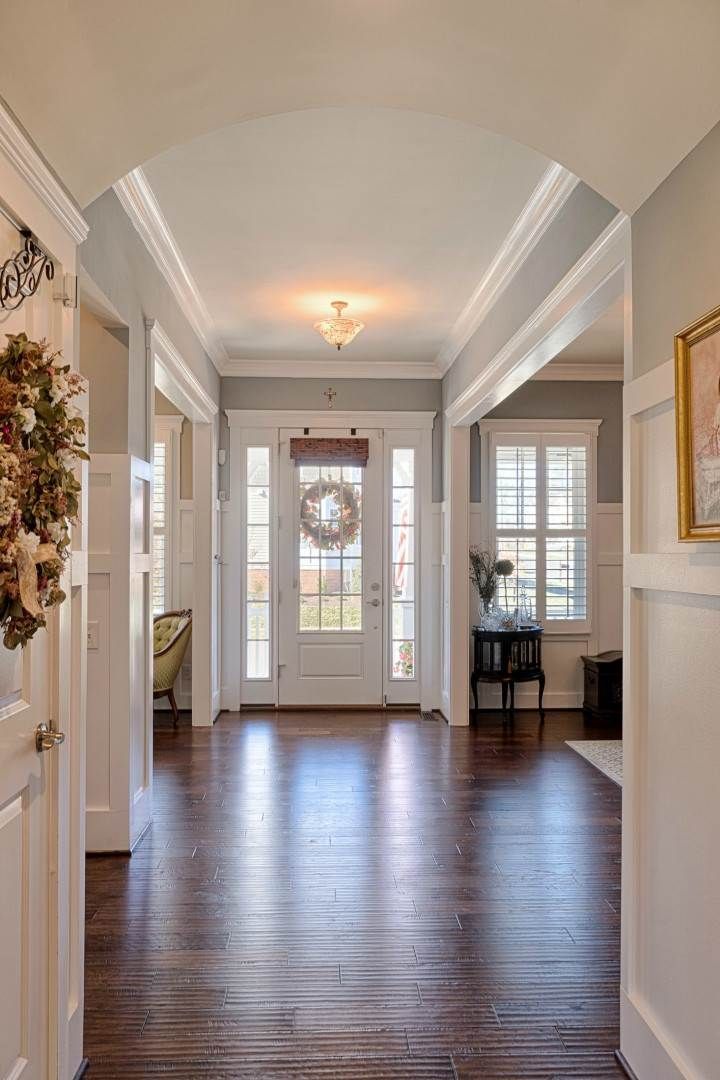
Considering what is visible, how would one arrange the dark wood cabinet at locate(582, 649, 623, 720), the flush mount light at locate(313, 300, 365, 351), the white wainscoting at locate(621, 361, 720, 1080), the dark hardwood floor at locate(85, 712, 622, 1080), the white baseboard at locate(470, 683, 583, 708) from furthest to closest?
1. the white baseboard at locate(470, 683, 583, 708)
2. the dark wood cabinet at locate(582, 649, 623, 720)
3. the flush mount light at locate(313, 300, 365, 351)
4. the dark hardwood floor at locate(85, 712, 622, 1080)
5. the white wainscoting at locate(621, 361, 720, 1080)

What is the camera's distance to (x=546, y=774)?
4.75 meters

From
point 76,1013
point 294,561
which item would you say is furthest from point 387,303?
point 76,1013

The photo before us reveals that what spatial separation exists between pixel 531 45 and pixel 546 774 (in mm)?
3979

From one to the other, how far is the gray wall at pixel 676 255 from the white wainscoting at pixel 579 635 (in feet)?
15.0

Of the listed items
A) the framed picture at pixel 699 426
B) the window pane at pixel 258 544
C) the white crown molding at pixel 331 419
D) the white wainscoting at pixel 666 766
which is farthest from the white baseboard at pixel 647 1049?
the white crown molding at pixel 331 419

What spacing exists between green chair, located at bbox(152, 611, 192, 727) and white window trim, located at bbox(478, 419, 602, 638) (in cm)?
265

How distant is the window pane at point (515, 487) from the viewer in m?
6.65

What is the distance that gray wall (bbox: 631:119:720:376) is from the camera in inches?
67.6

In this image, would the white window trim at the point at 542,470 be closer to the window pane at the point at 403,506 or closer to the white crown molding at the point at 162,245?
the window pane at the point at 403,506

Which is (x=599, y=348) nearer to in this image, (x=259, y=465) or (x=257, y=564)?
(x=259, y=465)

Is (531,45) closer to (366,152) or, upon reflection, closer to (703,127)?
(703,127)

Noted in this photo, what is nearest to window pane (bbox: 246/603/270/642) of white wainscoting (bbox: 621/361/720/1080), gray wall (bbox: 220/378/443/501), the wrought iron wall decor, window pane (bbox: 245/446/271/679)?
window pane (bbox: 245/446/271/679)

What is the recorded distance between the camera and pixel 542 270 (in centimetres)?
354

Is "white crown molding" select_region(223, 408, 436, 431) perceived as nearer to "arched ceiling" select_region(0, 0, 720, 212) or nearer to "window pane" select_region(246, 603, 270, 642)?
"window pane" select_region(246, 603, 270, 642)
